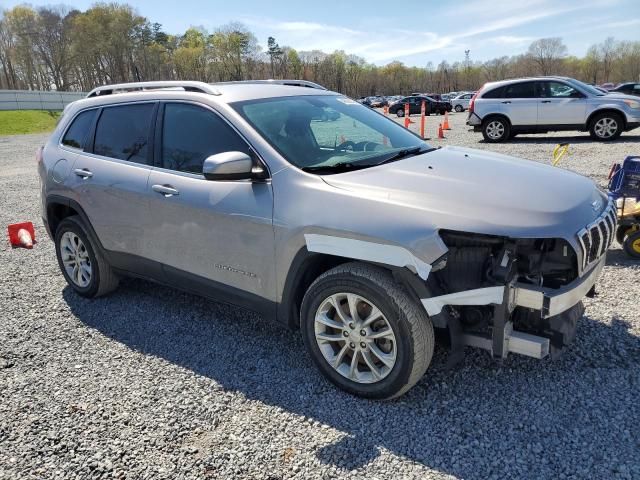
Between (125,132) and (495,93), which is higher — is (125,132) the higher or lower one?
the lower one

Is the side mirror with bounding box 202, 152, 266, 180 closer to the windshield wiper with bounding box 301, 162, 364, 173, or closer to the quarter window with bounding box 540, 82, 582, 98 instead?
the windshield wiper with bounding box 301, 162, 364, 173

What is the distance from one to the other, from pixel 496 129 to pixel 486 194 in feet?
42.8

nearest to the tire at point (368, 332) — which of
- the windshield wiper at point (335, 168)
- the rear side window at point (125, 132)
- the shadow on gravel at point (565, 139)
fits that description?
the windshield wiper at point (335, 168)

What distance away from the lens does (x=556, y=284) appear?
9.14 ft

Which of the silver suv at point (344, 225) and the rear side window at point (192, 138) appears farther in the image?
the rear side window at point (192, 138)

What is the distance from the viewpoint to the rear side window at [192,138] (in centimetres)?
338

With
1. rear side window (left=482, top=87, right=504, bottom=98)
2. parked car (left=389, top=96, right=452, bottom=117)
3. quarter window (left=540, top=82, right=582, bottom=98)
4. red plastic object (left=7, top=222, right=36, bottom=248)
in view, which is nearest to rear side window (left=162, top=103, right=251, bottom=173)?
red plastic object (left=7, top=222, right=36, bottom=248)

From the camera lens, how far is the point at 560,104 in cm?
1373

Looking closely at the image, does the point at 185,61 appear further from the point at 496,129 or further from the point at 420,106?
the point at 496,129

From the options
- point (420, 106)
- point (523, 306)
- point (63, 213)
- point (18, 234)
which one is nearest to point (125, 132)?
point (63, 213)

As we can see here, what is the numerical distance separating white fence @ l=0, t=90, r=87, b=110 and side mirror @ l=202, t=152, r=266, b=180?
4912cm

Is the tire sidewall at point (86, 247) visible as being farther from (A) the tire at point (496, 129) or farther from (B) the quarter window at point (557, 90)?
(B) the quarter window at point (557, 90)

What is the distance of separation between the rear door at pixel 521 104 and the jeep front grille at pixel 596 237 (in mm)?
12210

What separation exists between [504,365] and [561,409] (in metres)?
0.49
